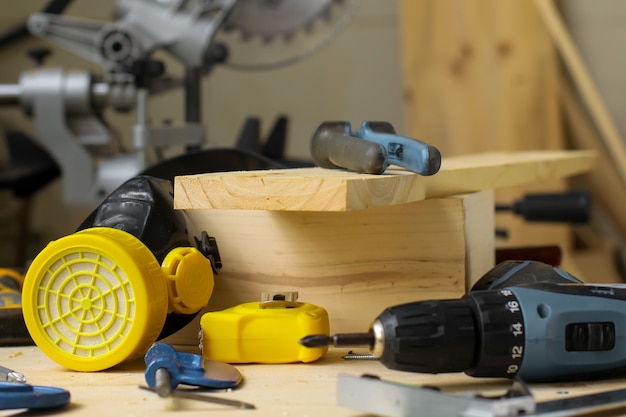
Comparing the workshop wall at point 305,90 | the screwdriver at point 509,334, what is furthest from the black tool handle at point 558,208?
the workshop wall at point 305,90

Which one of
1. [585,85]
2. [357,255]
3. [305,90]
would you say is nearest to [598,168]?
[585,85]

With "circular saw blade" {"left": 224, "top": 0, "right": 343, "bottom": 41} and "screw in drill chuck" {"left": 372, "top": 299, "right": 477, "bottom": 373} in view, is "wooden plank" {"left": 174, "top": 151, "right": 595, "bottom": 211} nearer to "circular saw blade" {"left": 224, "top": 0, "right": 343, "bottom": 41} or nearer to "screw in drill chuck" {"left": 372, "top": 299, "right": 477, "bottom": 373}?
"screw in drill chuck" {"left": 372, "top": 299, "right": 477, "bottom": 373}

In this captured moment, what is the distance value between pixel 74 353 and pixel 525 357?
32 centimetres

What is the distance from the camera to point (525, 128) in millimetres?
1787

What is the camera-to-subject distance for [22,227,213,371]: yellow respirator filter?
58 centimetres

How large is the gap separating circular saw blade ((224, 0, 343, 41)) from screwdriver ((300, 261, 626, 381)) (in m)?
0.89

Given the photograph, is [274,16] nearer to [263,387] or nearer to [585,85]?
[585,85]

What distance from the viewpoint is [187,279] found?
2.01ft

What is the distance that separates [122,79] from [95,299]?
74cm

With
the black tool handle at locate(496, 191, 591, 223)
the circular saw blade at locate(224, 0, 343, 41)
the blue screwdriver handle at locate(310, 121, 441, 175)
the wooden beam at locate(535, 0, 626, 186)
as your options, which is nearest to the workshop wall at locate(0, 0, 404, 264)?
the wooden beam at locate(535, 0, 626, 186)

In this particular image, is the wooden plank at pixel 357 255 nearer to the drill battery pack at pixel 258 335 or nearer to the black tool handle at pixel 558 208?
the drill battery pack at pixel 258 335

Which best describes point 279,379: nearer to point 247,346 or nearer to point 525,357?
point 247,346

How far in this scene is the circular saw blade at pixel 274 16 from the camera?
1338 mm

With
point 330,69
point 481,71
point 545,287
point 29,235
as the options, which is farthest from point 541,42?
point 545,287
